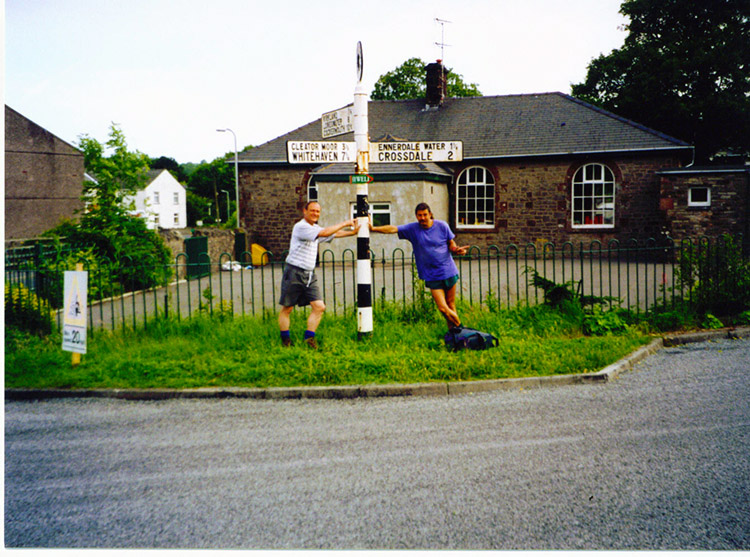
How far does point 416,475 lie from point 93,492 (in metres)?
1.96

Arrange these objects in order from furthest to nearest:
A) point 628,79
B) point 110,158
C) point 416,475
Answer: point 628,79, point 110,158, point 416,475

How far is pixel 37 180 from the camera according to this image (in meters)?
19.5

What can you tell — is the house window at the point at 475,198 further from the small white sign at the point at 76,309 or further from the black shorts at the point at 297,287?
the small white sign at the point at 76,309

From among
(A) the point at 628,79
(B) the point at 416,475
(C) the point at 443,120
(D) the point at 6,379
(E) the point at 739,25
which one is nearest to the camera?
(B) the point at 416,475

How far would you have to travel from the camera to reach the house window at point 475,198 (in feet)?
76.8

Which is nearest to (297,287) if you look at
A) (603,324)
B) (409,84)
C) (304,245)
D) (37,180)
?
(304,245)

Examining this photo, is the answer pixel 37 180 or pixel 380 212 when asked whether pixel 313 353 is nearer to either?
pixel 380 212

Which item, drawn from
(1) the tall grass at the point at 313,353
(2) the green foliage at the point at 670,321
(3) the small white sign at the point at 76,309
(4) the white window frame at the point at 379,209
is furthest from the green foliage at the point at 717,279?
(4) the white window frame at the point at 379,209

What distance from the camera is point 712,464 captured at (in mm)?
3889

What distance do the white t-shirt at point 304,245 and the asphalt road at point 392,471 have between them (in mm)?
1824

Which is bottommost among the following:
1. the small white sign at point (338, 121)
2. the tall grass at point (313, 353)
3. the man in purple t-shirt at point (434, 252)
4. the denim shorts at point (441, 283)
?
the tall grass at point (313, 353)

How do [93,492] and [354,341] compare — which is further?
[354,341]

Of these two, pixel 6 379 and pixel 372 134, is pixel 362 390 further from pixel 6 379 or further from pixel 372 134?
pixel 372 134

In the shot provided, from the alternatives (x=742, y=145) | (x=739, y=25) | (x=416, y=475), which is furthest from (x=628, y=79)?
(x=416, y=475)
